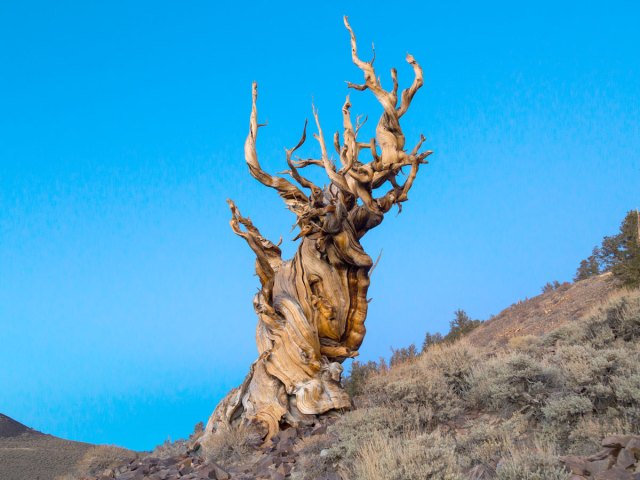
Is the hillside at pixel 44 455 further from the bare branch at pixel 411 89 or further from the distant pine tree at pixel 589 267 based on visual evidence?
the distant pine tree at pixel 589 267

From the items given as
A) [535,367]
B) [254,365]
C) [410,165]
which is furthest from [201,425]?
[535,367]

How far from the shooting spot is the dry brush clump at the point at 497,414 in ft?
17.7

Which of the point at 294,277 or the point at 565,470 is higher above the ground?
the point at 294,277

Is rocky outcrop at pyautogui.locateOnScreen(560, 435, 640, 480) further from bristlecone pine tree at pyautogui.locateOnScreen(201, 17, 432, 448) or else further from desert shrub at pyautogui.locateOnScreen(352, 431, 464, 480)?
bristlecone pine tree at pyautogui.locateOnScreen(201, 17, 432, 448)

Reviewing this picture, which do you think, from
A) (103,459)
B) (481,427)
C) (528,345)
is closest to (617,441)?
(481,427)

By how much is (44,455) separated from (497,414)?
15459mm

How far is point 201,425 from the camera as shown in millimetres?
15688

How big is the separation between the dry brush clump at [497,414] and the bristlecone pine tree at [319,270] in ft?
5.29

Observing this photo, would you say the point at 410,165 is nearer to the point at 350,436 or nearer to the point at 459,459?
the point at 350,436

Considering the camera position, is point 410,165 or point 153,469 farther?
point 410,165

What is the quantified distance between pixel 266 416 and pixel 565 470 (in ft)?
20.1

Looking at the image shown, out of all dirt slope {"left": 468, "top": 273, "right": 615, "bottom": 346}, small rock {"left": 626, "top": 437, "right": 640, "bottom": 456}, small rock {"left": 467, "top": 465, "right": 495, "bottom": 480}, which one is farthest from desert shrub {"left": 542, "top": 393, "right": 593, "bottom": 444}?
dirt slope {"left": 468, "top": 273, "right": 615, "bottom": 346}

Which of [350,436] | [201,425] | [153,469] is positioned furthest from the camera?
[201,425]

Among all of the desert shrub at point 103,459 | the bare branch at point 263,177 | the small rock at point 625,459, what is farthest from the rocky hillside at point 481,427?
the bare branch at point 263,177
